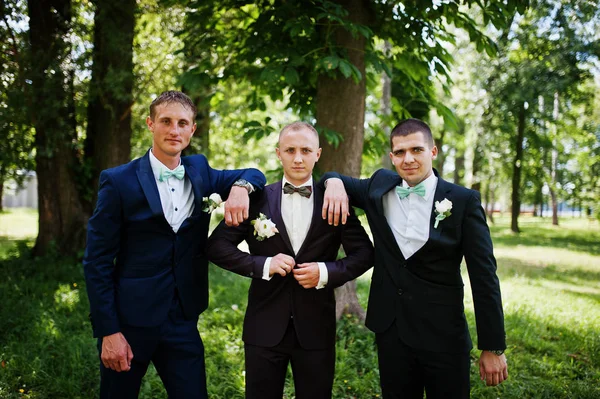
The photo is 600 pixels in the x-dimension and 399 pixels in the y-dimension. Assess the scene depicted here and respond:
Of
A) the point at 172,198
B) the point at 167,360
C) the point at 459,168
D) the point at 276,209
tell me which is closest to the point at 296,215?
the point at 276,209

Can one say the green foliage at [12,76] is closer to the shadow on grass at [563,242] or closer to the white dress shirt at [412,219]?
the white dress shirt at [412,219]

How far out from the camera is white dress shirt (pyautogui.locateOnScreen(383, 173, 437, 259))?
2831mm

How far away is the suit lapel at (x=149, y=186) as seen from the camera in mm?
2766

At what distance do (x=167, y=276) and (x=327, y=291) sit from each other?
1036 millimetres

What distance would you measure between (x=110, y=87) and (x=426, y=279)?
7.17 metres

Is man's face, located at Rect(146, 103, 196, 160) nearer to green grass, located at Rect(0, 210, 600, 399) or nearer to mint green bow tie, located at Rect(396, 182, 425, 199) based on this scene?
mint green bow tie, located at Rect(396, 182, 425, 199)

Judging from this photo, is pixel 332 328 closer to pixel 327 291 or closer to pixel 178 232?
pixel 327 291

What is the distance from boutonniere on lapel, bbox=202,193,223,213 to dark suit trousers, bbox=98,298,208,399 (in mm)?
627

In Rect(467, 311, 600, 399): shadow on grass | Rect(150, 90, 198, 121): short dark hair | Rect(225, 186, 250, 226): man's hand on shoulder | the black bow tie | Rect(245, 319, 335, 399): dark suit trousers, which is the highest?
Rect(150, 90, 198, 121): short dark hair

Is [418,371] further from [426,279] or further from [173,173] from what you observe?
[173,173]

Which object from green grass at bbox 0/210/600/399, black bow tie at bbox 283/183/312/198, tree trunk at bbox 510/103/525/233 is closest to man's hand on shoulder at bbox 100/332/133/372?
black bow tie at bbox 283/183/312/198

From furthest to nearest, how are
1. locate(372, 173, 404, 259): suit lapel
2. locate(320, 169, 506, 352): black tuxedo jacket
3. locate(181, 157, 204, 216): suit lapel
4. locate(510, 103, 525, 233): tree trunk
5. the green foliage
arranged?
locate(510, 103, 525, 233): tree trunk → the green foliage → locate(181, 157, 204, 216): suit lapel → locate(372, 173, 404, 259): suit lapel → locate(320, 169, 506, 352): black tuxedo jacket

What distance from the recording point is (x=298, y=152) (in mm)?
2850

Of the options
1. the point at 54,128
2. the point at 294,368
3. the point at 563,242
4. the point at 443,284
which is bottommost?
the point at 563,242
